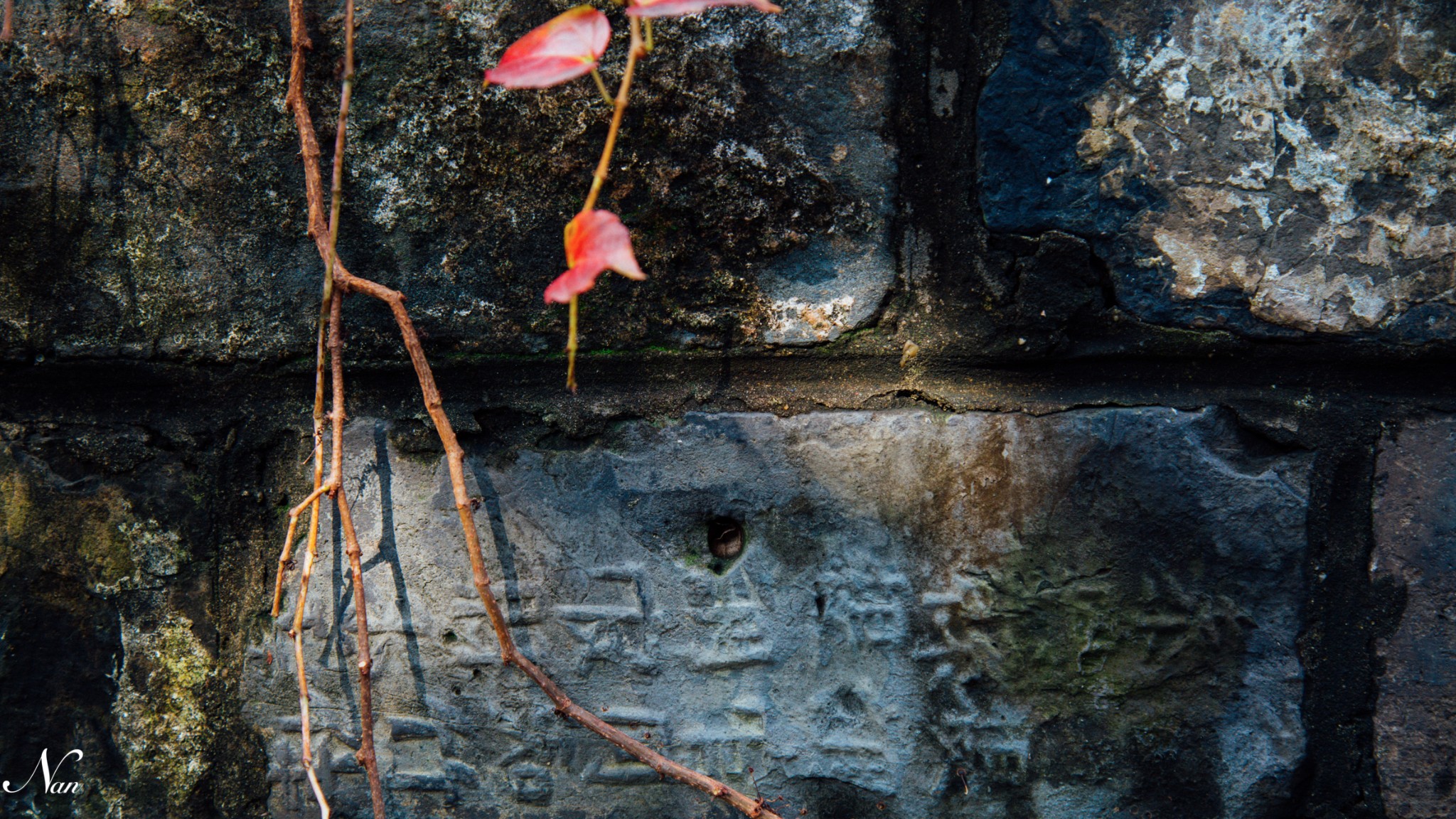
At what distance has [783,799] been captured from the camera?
0.71m

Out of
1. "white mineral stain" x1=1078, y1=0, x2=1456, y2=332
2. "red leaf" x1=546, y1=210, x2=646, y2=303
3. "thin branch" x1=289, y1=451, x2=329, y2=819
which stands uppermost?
"white mineral stain" x1=1078, y1=0, x2=1456, y2=332

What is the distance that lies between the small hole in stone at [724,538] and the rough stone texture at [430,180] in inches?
6.1

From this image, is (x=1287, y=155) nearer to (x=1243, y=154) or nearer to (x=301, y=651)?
(x=1243, y=154)

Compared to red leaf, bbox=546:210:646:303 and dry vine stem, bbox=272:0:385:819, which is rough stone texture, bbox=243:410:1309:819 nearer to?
dry vine stem, bbox=272:0:385:819

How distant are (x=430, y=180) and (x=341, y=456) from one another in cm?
24

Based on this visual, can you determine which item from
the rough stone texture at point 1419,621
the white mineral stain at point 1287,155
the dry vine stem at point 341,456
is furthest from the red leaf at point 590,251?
the rough stone texture at point 1419,621

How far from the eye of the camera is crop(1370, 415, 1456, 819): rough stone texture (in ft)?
2.08

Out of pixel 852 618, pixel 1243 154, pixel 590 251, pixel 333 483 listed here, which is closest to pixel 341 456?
pixel 333 483

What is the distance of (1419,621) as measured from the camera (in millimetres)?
638

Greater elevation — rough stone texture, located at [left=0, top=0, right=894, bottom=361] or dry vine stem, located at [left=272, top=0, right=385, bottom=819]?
rough stone texture, located at [left=0, top=0, right=894, bottom=361]

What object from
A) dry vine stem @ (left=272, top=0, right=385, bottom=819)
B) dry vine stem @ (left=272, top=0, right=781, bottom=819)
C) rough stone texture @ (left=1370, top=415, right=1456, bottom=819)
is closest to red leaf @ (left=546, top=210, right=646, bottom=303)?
dry vine stem @ (left=272, top=0, right=781, bottom=819)

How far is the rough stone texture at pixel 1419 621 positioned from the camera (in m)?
0.63

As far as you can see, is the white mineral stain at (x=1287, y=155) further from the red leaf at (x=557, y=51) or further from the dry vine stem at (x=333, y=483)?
the dry vine stem at (x=333, y=483)

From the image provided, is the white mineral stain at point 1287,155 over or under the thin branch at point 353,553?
over
